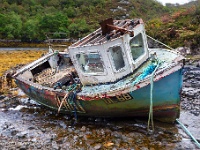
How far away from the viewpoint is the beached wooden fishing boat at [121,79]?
10156 mm

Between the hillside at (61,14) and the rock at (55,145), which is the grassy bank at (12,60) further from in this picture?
the hillside at (61,14)

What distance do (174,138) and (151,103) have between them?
4.54 ft

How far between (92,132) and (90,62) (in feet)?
8.55

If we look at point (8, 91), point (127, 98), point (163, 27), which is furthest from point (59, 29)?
point (127, 98)

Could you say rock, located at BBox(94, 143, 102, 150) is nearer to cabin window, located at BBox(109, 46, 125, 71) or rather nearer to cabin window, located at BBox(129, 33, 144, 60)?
cabin window, located at BBox(109, 46, 125, 71)

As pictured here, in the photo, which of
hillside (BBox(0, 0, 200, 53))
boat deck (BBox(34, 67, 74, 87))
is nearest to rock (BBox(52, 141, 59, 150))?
boat deck (BBox(34, 67, 74, 87))

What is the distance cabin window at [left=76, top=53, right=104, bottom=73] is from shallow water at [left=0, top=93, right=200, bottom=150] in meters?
2.10

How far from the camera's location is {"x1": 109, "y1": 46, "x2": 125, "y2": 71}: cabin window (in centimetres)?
1070

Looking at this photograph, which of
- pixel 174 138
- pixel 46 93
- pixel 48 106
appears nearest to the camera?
pixel 174 138

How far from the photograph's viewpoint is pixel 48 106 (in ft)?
44.7

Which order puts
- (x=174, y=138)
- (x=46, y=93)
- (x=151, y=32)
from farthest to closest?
(x=151, y=32) → (x=46, y=93) → (x=174, y=138)

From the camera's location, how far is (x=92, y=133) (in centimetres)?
1089

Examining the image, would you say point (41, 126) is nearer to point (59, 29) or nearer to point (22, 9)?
point (59, 29)

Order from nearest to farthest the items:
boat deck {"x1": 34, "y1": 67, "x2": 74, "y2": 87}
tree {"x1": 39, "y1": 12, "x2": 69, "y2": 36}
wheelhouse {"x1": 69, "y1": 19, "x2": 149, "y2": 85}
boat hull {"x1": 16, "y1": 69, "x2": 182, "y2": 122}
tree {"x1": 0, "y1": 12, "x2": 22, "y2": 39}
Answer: boat hull {"x1": 16, "y1": 69, "x2": 182, "y2": 122}, wheelhouse {"x1": 69, "y1": 19, "x2": 149, "y2": 85}, boat deck {"x1": 34, "y1": 67, "x2": 74, "y2": 87}, tree {"x1": 0, "y1": 12, "x2": 22, "y2": 39}, tree {"x1": 39, "y1": 12, "x2": 69, "y2": 36}
